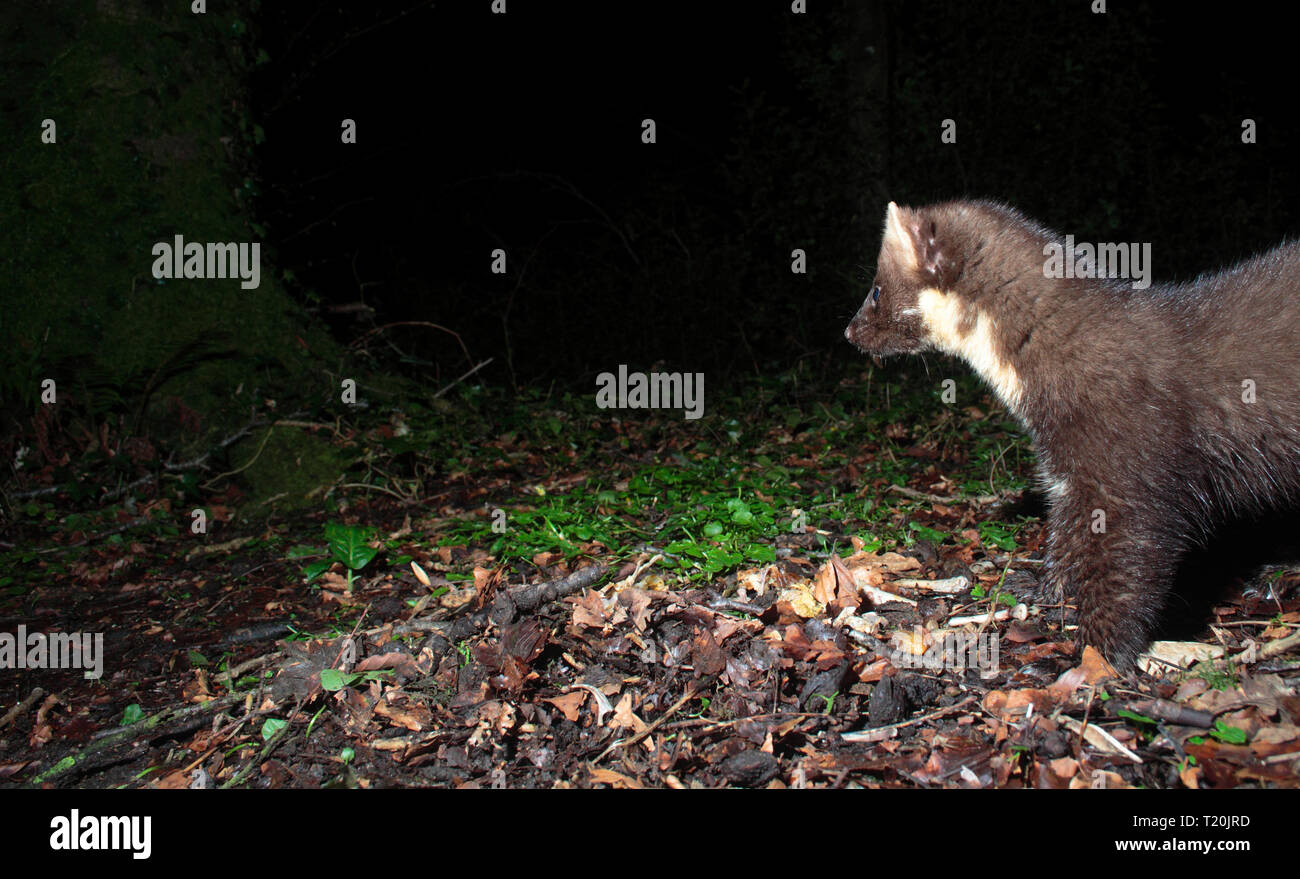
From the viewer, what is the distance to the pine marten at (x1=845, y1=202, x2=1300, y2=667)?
10.7 feet

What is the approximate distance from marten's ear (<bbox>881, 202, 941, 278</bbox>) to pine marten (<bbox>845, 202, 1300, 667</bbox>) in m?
0.07

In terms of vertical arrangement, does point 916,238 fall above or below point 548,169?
below

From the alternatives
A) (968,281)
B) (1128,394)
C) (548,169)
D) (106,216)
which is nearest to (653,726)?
(1128,394)

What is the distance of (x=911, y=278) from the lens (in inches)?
159

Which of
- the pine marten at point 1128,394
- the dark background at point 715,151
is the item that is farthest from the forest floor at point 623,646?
the dark background at point 715,151

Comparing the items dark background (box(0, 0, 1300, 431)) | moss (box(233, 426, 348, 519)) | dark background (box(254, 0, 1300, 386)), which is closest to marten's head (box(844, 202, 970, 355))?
dark background (box(0, 0, 1300, 431))

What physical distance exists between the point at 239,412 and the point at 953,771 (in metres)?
5.32

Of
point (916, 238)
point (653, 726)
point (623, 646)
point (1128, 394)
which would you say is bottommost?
point (653, 726)

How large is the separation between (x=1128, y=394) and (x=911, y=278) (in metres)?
1.12

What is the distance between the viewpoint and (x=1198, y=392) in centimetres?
335

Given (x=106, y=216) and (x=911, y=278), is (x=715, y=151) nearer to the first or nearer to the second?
(x=106, y=216)

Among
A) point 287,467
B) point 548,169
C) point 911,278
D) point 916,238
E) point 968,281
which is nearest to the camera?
point 968,281

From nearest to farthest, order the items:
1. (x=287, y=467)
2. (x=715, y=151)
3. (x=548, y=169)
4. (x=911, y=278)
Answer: (x=911, y=278), (x=287, y=467), (x=715, y=151), (x=548, y=169)

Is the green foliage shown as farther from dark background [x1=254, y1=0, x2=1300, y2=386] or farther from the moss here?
dark background [x1=254, y1=0, x2=1300, y2=386]
